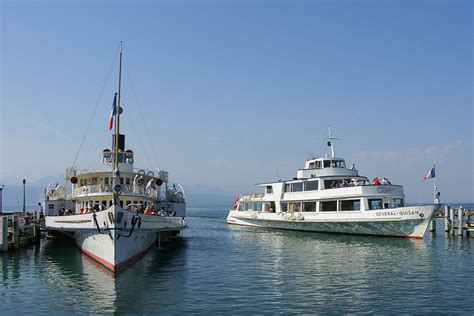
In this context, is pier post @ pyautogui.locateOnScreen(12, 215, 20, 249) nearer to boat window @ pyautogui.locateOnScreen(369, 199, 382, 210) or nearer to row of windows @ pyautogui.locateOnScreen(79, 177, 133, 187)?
row of windows @ pyautogui.locateOnScreen(79, 177, 133, 187)

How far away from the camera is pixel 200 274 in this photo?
2283 cm

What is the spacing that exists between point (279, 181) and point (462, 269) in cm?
2820

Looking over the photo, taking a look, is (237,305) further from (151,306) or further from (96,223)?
(96,223)

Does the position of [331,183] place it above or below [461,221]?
above

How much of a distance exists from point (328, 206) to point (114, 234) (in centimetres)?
2638

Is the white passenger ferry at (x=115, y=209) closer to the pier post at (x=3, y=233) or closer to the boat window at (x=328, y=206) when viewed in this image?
the pier post at (x=3, y=233)

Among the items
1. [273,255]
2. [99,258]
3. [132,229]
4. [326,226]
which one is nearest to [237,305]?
[132,229]

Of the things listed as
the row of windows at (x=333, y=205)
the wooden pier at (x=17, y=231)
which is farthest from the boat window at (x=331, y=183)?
the wooden pier at (x=17, y=231)

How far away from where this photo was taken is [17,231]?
31281 millimetres

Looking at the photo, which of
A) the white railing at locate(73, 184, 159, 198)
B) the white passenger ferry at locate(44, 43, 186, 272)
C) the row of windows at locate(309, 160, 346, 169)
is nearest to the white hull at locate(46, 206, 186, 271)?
the white passenger ferry at locate(44, 43, 186, 272)

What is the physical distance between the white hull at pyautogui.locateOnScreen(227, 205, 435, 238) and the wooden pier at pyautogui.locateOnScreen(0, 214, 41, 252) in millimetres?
24488

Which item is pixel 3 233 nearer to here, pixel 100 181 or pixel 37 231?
pixel 37 231

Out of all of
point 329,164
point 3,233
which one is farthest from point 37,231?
point 329,164

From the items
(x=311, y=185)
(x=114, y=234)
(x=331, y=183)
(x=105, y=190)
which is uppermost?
(x=331, y=183)
